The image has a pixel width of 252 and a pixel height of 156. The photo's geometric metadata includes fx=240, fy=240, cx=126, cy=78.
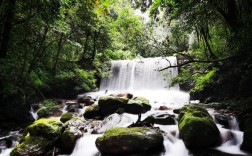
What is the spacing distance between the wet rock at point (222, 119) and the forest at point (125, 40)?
2.37ft

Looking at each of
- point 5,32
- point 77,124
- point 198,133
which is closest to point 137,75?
point 77,124

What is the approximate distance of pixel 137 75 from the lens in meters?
19.0

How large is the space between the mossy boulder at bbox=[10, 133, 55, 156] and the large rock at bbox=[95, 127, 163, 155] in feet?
4.97

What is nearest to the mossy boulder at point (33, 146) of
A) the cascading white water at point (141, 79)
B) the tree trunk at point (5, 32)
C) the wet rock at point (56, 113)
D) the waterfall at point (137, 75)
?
the tree trunk at point (5, 32)

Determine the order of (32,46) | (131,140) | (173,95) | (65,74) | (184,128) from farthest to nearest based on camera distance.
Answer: (173,95)
(65,74)
(32,46)
(184,128)
(131,140)

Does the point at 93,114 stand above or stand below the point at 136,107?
below

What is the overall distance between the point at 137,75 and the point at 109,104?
325 inches

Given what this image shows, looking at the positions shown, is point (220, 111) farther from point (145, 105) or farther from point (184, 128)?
point (145, 105)

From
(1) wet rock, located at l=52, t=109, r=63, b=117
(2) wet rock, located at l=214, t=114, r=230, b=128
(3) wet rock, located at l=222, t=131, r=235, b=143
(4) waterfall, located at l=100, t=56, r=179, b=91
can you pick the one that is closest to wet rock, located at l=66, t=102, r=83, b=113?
(1) wet rock, located at l=52, t=109, r=63, b=117

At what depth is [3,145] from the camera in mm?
7762

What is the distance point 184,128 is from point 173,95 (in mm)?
8881

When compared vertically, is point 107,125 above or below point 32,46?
below

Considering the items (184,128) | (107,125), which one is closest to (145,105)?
(107,125)

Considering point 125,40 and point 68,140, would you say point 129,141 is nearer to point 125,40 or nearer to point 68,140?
point 68,140
